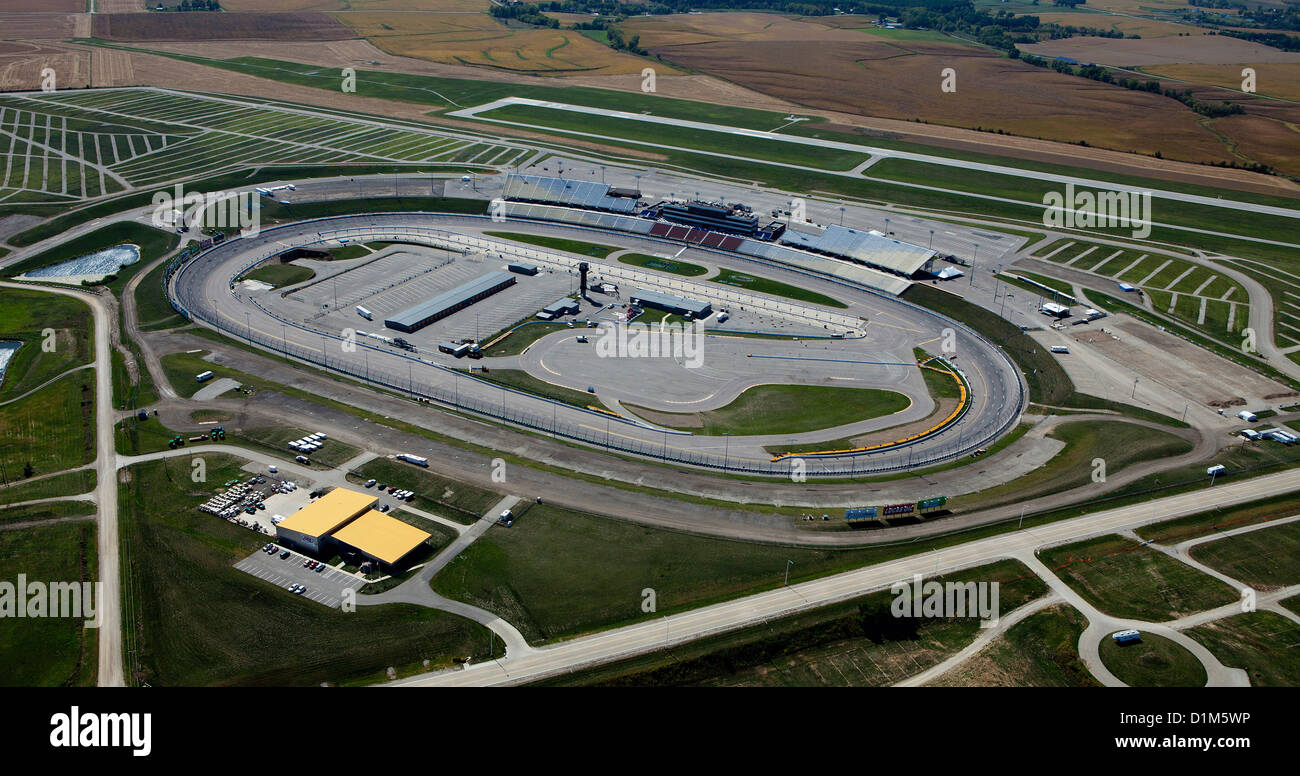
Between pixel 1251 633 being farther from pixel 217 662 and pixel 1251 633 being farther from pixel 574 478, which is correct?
pixel 217 662

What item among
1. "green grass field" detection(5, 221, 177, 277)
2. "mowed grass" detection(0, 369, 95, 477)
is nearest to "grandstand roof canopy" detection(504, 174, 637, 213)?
"green grass field" detection(5, 221, 177, 277)

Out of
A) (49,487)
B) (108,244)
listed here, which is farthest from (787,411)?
(108,244)

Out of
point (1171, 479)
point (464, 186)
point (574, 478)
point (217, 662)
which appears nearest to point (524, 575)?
point (574, 478)

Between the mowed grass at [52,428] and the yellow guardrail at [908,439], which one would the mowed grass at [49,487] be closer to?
the mowed grass at [52,428]

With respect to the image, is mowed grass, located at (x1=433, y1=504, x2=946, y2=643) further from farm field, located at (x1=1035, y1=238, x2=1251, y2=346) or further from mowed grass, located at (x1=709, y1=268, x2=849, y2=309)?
farm field, located at (x1=1035, y1=238, x2=1251, y2=346)

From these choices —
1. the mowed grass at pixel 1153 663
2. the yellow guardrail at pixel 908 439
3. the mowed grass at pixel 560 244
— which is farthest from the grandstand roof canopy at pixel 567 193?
the mowed grass at pixel 1153 663

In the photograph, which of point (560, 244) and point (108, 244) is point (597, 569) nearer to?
point (560, 244)
